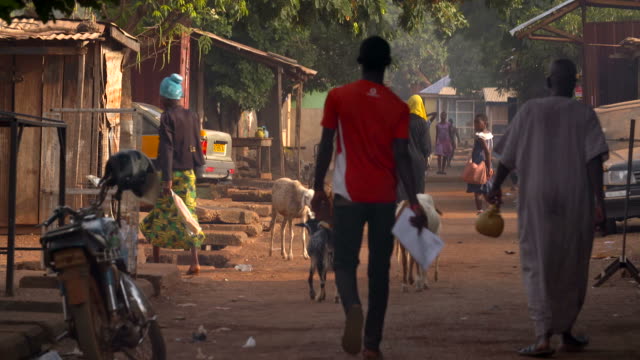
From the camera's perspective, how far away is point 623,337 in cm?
757

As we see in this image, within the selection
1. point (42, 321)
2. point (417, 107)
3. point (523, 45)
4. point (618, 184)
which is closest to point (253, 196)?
point (618, 184)

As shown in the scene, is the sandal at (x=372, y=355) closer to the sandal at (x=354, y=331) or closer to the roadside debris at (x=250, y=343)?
the sandal at (x=354, y=331)

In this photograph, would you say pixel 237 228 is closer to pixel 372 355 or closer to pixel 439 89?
pixel 372 355

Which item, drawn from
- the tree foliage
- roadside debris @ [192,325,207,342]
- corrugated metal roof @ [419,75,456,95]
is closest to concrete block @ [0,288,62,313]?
roadside debris @ [192,325,207,342]

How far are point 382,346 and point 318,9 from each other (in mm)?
9003

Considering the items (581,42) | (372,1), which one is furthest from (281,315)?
(581,42)

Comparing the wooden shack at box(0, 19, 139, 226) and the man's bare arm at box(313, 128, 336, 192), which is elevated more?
the wooden shack at box(0, 19, 139, 226)

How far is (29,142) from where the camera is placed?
1458 cm

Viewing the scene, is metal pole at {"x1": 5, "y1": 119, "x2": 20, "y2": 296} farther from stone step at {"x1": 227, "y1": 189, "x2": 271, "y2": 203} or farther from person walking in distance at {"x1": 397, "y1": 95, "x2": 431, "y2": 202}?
stone step at {"x1": 227, "y1": 189, "x2": 271, "y2": 203}

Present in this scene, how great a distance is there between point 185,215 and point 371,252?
485 centimetres

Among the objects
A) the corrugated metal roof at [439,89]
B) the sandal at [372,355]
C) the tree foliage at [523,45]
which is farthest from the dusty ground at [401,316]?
the corrugated metal roof at [439,89]

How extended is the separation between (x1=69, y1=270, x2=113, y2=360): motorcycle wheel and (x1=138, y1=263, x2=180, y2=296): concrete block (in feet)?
12.9

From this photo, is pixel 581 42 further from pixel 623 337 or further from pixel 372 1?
pixel 623 337

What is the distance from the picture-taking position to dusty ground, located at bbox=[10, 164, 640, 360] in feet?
23.6
